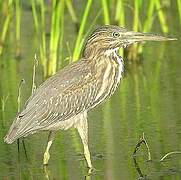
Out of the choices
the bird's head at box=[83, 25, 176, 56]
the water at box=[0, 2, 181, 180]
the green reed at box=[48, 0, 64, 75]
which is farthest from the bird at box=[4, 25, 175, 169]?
the green reed at box=[48, 0, 64, 75]

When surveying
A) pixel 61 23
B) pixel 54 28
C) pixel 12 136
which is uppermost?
pixel 61 23

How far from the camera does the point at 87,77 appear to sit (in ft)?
29.2

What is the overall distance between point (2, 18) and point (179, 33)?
10.4ft

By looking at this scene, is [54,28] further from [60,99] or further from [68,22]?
[68,22]

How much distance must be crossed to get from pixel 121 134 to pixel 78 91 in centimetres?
107

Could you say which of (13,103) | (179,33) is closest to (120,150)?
(13,103)

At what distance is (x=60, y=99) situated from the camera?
8820mm

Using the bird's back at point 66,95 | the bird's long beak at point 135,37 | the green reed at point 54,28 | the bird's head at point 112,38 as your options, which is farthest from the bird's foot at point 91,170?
the green reed at point 54,28

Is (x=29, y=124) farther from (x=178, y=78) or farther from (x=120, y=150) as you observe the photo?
(x=178, y=78)

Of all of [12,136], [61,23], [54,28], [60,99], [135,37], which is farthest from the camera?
[61,23]

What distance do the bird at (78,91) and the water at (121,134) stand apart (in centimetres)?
27

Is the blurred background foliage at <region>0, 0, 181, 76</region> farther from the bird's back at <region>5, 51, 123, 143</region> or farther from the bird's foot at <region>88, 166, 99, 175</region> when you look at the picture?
the bird's foot at <region>88, 166, 99, 175</region>

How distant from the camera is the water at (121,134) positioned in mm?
8562

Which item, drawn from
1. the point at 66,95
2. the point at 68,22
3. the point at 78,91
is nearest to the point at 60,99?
the point at 66,95
